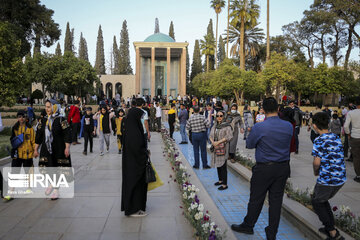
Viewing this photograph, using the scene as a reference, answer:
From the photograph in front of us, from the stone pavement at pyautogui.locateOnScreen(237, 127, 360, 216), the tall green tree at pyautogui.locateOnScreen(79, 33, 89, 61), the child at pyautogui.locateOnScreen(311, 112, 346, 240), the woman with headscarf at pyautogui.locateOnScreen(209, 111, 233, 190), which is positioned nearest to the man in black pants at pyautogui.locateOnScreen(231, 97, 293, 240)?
the child at pyautogui.locateOnScreen(311, 112, 346, 240)

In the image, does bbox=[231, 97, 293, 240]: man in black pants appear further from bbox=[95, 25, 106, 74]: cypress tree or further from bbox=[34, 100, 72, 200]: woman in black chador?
bbox=[95, 25, 106, 74]: cypress tree

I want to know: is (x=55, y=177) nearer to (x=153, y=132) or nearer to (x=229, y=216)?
(x=229, y=216)

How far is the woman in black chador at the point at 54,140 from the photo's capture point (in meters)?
5.41

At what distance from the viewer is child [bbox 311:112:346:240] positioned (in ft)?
12.3

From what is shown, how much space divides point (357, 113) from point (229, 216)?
3931 mm

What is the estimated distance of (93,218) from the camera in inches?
185

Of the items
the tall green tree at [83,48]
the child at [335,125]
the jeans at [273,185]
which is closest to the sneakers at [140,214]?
the jeans at [273,185]

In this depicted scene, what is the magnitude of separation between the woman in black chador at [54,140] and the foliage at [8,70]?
1234 cm

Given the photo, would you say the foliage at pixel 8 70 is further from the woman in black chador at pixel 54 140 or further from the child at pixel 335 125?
the child at pixel 335 125

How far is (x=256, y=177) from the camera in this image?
3.87m

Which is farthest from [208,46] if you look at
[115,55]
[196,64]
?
[115,55]

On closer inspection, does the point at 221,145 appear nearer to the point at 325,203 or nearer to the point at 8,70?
the point at 325,203

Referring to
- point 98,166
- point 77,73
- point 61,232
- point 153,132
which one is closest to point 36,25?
point 77,73

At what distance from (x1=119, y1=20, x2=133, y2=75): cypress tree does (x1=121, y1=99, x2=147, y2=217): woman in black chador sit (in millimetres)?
67294
